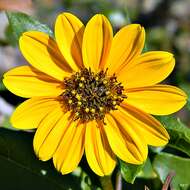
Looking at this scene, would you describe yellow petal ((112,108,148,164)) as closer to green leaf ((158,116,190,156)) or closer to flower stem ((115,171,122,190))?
green leaf ((158,116,190,156))

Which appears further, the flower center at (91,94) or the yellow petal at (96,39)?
the flower center at (91,94)

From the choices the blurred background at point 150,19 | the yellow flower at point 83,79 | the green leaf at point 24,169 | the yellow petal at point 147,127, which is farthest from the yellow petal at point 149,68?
the blurred background at point 150,19

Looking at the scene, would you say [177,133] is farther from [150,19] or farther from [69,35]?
[150,19]

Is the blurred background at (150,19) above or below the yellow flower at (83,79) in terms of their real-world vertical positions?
below

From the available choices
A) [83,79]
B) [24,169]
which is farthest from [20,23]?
[24,169]

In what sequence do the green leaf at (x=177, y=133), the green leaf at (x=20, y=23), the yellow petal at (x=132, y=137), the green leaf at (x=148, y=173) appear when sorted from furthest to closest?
the green leaf at (x=148, y=173), the green leaf at (x=20, y=23), the green leaf at (x=177, y=133), the yellow petal at (x=132, y=137)

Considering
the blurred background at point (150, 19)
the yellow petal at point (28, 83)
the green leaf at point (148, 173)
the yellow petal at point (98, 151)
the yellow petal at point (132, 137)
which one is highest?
the yellow petal at point (28, 83)

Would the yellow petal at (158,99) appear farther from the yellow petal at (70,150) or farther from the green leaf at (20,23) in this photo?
the green leaf at (20,23)

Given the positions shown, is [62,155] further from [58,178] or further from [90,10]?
[90,10]
